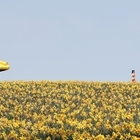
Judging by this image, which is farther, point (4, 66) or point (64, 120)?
point (4, 66)

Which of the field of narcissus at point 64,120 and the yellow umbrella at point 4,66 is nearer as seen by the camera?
the field of narcissus at point 64,120

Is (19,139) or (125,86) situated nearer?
(19,139)

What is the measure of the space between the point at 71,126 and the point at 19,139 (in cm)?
94

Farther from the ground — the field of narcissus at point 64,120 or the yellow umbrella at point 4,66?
the yellow umbrella at point 4,66

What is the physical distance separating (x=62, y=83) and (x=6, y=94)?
4.12 m

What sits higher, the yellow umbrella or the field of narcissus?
the yellow umbrella

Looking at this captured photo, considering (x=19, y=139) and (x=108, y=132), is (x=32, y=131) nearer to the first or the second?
(x=19, y=139)

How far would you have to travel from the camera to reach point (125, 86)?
20.0 m

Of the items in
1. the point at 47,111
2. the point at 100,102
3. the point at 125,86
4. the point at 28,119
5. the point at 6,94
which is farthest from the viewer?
the point at 125,86

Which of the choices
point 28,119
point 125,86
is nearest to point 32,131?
point 28,119

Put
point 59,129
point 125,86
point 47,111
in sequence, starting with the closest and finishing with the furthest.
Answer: point 59,129, point 47,111, point 125,86

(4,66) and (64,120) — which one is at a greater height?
Result: (4,66)

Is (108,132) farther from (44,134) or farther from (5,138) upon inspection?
(5,138)

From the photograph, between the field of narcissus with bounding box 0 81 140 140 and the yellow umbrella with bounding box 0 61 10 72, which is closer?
the field of narcissus with bounding box 0 81 140 140
